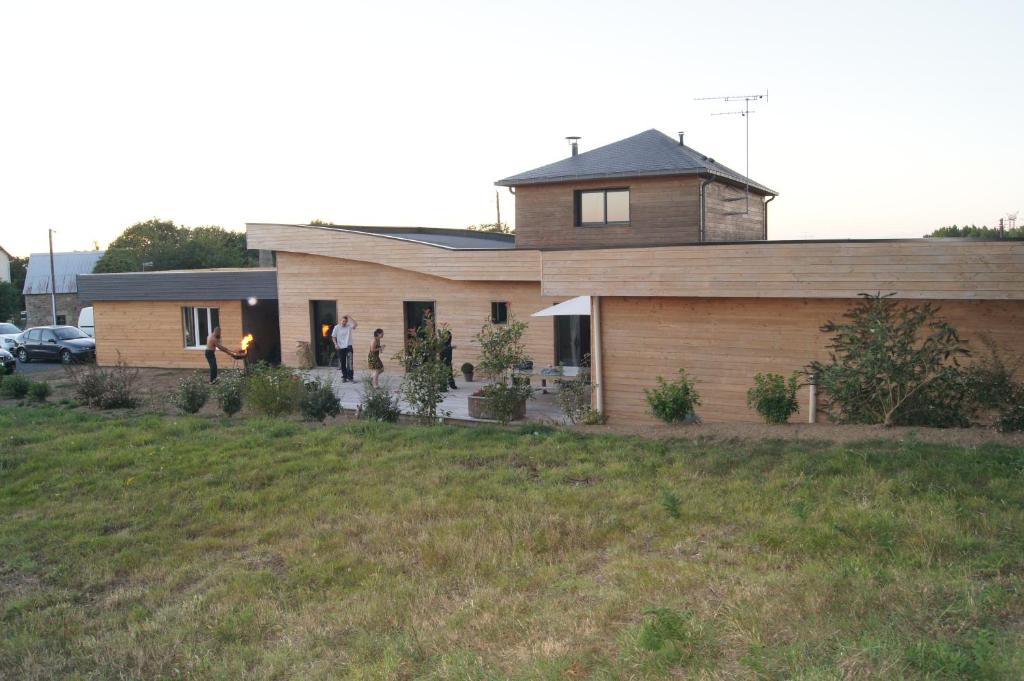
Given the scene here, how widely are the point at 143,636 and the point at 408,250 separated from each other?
1698 cm

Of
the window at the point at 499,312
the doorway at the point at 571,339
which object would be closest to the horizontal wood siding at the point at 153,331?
the window at the point at 499,312

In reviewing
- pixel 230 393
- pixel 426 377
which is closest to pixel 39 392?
pixel 230 393

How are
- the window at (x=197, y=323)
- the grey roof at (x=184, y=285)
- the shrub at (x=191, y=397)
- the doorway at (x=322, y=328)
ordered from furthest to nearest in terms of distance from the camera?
the window at (x=197, y=323) → the grey roof at (x=184, y=285) → the doorway at (x=322, y=328) → the shrub at (x=191, y=397)

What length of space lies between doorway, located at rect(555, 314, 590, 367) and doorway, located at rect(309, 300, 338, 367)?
742 centimetres

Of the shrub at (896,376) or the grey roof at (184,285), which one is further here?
the grey roof at (184,285)

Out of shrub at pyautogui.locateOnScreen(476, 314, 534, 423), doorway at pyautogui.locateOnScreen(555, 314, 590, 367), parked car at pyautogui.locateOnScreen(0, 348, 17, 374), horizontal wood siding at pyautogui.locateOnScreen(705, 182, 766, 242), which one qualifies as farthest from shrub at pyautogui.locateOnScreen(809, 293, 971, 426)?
parked car at pyautogui.locateOnScreen(0, 348, 17, 374)

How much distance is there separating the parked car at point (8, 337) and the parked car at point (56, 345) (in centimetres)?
69

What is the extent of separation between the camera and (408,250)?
74.0 feet

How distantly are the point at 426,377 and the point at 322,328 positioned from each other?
42.1 ft

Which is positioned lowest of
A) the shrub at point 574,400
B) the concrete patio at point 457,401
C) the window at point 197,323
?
the concrete patio at point 457,401

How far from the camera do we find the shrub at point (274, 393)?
568 inches

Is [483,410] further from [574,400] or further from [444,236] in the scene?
[444,236]

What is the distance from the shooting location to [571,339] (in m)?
21.1

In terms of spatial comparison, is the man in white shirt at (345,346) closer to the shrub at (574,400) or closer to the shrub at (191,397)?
the shrub at (191,397)
